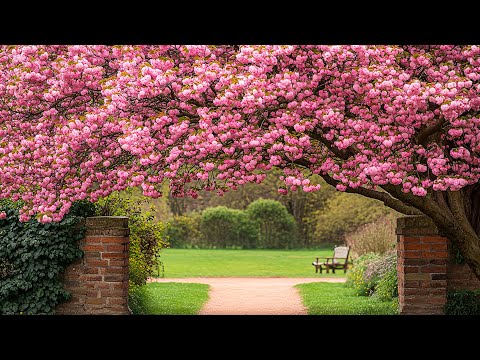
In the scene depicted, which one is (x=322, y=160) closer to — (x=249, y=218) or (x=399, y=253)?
(x=399, y=253)

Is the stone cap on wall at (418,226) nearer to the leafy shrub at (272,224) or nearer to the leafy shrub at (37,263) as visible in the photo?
the leafy shrub at (37,263)

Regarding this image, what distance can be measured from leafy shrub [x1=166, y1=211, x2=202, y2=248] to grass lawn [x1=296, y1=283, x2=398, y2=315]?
16.6 meters

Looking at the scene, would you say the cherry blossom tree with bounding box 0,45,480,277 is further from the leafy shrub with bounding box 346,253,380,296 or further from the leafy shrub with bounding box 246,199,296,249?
the leafy shrub with bounding box 246,199,296,249

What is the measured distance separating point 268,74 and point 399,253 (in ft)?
10.0

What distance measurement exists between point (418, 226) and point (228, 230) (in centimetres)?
2237

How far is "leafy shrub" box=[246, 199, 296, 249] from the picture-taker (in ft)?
98.9

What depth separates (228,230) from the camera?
101 ft

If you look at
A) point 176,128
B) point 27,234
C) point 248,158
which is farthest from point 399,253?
point 27,234

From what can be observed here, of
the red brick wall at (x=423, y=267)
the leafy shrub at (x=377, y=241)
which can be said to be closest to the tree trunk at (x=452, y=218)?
A: the red brick wall at (x=423, y=267)

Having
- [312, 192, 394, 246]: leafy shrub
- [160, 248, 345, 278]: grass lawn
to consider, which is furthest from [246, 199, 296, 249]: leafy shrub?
[312, 192, 394, 246]: leafy shrub

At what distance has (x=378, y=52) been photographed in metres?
6.75

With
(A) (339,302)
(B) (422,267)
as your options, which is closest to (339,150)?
(B) (422,267)

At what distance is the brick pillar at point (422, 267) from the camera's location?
8516 millimetres

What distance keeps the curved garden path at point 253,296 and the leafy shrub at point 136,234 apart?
110 centimetres
